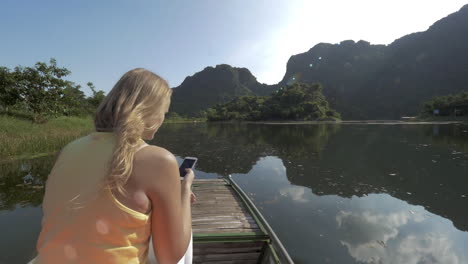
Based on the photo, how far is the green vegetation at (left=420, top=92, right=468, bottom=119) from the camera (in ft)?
198

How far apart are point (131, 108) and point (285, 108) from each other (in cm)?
8547

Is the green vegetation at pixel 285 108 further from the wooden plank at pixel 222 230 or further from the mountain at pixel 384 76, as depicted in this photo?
the wooden plank at pixel 222 230

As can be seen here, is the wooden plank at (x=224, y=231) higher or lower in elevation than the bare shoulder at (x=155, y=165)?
lower

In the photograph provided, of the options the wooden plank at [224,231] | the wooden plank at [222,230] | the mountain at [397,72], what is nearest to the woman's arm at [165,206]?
the wooden plank at [224,231]

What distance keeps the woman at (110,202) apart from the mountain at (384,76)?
13452 cm

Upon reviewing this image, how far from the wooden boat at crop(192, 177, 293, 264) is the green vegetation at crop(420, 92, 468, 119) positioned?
252 ft

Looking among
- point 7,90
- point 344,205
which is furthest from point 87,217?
point 7,90

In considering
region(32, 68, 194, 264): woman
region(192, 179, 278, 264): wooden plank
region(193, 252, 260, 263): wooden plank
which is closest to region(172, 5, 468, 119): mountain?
region(192, 179, 278, 264): wooden plank

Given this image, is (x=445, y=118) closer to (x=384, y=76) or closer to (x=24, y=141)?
(x=24, y=141)

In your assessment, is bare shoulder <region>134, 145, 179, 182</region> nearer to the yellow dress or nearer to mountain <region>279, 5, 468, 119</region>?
the yellow dress

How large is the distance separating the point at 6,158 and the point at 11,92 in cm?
1666

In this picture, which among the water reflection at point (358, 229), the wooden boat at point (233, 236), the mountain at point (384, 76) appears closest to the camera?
the wooden boat at point (233, 236)

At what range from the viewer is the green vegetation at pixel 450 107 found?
6044cm

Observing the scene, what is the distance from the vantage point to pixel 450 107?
6294 centimetres
